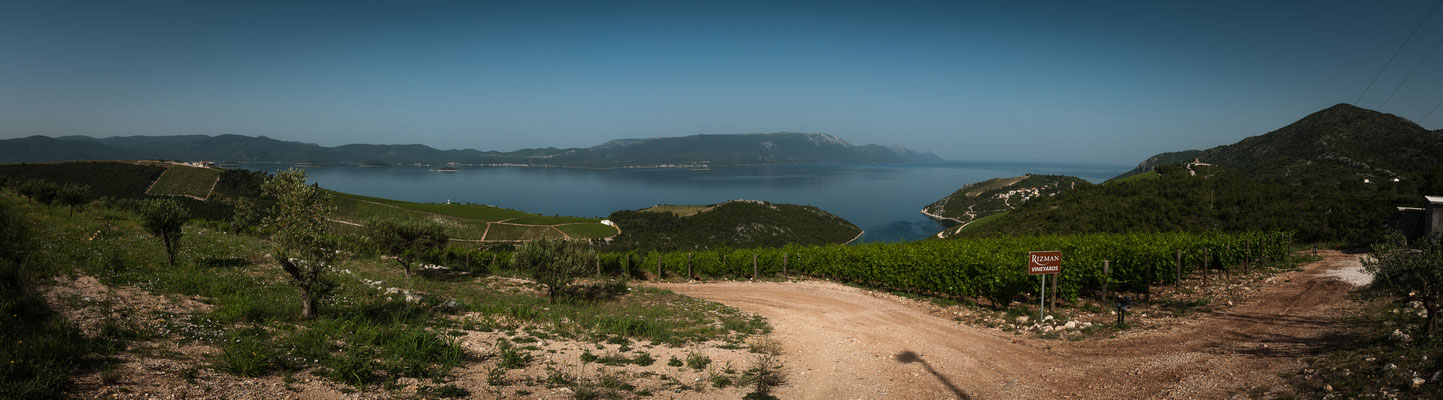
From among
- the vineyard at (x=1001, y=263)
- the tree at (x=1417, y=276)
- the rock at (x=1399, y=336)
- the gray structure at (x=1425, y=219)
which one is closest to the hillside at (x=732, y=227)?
the vineyard at (x=1001, y=263)

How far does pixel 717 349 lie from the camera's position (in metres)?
10.9

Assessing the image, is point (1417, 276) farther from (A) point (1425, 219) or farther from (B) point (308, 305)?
(A) point (1425, 219)

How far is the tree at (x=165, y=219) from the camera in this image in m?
13.8

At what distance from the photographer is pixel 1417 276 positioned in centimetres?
763

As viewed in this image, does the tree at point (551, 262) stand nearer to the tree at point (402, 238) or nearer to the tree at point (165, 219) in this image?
the tree at point (402, 238)

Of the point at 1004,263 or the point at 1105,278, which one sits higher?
the point at 1004,263

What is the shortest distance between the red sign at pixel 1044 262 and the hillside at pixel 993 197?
8944cm

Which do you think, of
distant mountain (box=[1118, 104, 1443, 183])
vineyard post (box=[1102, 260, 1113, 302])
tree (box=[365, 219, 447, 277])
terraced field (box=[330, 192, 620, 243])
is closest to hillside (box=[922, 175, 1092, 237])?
distant mountain (box=[1118, 104, 1443, 183])

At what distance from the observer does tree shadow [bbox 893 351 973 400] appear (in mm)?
8441

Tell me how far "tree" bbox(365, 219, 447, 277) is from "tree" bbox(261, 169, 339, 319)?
39.6ft

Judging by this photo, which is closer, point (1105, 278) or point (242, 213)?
point (242, 213)

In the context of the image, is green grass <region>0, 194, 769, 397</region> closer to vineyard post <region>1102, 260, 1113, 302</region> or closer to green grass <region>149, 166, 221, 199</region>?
vineyard post <region>1102, 260, 1113, 302</region>

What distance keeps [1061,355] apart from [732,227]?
7298 cm

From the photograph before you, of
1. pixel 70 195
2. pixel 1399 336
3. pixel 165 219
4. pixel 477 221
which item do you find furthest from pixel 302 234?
pixel 477 221
